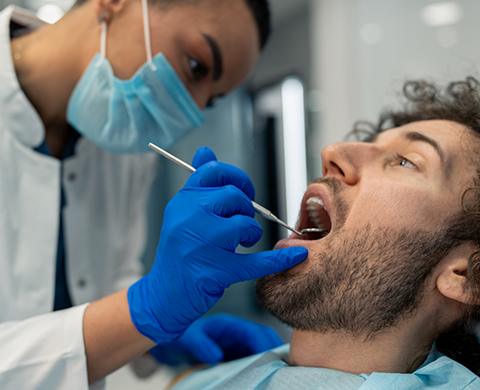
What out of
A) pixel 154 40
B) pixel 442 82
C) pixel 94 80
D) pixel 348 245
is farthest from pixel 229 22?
pixel 442 82

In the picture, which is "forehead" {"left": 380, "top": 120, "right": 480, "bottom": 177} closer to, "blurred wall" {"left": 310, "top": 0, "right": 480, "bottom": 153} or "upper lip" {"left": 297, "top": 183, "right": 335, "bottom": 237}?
"upper lip" {"left": 297, "top": 183, "right": 335, "bottom": 237}

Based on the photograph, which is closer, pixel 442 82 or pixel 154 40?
pixel 154 40

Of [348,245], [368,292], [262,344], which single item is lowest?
[262,344]

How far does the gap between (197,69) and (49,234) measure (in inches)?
28.1

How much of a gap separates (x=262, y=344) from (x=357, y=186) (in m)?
0.77

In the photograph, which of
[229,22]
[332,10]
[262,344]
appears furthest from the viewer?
[332,10]

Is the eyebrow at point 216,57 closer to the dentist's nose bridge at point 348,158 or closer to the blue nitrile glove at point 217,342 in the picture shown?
the dentist's nose bridge at point 348,158

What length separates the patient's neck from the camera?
3.20 feet

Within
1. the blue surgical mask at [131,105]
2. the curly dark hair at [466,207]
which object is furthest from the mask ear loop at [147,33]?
the curly dark hair at [466,207]

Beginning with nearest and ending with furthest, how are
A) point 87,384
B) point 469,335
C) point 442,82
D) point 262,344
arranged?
1. point 87,384
2. point 469,335
3. point 262,344
4. point 442,82

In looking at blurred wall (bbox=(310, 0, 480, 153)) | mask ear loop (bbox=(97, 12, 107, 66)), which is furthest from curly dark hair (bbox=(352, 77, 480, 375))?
mask ear loop (bbox=(97, 12, 107, 66))

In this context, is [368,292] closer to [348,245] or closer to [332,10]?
[348,245]

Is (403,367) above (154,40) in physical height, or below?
below

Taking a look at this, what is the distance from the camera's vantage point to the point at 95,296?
1527 millimetres
